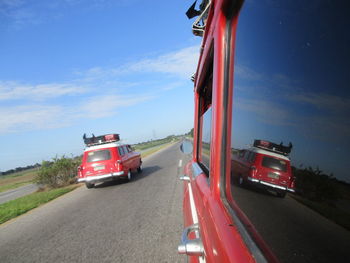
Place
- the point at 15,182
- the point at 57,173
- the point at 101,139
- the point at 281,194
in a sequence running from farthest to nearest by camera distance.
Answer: the point at 15,182
the point at 57,173
the point at 101,139
the point at 281,194

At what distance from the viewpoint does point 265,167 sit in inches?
38.1

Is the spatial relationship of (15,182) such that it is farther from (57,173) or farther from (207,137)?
(207,137)

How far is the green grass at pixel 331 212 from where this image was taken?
60cm

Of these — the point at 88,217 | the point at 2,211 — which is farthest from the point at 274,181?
the point at 2,211

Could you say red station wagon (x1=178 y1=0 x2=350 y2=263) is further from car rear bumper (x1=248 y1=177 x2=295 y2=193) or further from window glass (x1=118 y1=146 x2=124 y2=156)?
window glass (x1=118 y1=146 x2=124 y2=156)

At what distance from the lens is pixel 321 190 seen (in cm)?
69

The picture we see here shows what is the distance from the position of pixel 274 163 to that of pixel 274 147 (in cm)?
6

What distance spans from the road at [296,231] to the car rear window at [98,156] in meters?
10.4

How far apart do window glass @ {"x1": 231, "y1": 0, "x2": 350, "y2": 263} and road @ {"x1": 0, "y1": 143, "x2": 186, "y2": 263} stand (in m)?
3.12

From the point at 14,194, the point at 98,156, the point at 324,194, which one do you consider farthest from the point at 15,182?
the point at 324,194

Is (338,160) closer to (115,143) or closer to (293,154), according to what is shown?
(293,154)

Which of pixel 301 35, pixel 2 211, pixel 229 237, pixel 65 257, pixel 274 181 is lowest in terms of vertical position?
pixel 2 211

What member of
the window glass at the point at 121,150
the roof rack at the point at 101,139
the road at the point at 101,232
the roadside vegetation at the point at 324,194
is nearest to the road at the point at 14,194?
the roof rack at the point at 101,139

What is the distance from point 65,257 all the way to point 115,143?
291 inches
